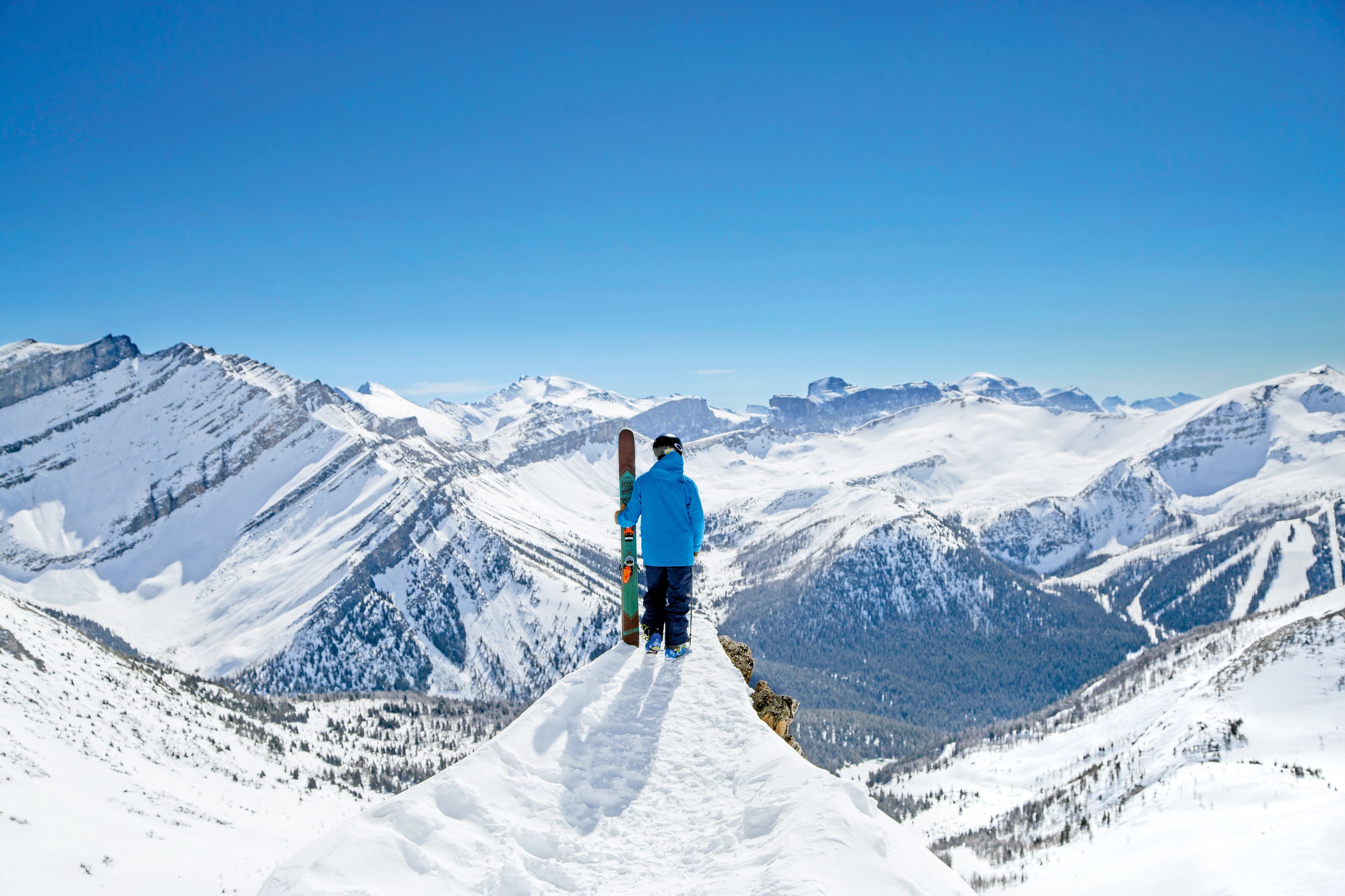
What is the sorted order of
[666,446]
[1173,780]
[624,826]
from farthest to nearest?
[1173,780] < [666,446] < [624,826]

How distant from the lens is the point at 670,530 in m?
13.5

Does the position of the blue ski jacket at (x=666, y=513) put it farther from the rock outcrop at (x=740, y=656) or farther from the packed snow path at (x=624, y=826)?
the rock outcrop at (x=740, y=656)

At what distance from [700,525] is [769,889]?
8.39 m

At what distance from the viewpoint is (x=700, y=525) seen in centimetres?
1383

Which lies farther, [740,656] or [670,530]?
[740,656]

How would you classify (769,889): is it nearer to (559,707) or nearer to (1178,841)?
(559,707)

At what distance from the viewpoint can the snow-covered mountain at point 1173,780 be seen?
49.7 meters

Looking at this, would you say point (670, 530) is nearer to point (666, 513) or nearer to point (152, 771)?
point (666, 513)

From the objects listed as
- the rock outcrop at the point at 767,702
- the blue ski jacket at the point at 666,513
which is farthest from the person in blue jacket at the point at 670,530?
the rock outcrop at the point at 767,702

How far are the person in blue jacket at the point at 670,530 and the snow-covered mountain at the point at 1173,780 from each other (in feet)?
60.7

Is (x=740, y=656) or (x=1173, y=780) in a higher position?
(x=740, y=656)

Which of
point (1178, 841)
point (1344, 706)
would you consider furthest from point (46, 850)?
point (1344, 706)

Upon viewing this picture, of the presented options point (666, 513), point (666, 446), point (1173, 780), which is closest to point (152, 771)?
point (666, 513)

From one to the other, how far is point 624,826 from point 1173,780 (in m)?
107
